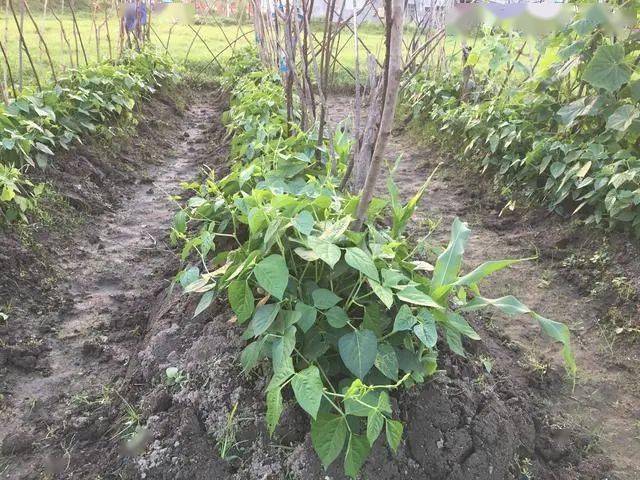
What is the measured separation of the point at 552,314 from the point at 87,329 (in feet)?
7.47

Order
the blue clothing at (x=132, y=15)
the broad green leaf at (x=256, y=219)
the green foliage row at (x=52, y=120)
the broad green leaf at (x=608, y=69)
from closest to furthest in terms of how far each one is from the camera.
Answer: the broad green leaf at (x=256, y=219) → the green foliage row at (x=52, y=120) → the broad green leaf at (x=608, y=69) → the blue clothing at (x=132, y=15)

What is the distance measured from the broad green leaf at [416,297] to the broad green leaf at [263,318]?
38 centimetres

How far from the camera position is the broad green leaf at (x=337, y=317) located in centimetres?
149

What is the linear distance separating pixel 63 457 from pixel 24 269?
1.21 meters

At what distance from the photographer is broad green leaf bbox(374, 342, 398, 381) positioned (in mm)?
1430

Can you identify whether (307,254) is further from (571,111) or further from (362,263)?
(571,111)

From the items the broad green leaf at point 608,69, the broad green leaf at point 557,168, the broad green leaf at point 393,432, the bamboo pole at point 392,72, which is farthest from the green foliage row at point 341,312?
the broad green leaf at point 608,69

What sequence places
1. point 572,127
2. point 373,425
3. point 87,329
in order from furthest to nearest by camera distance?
point 572,127
point 87,329
point 373,425

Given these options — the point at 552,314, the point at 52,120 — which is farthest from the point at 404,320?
the point at 52,120

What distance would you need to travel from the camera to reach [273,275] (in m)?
1.47

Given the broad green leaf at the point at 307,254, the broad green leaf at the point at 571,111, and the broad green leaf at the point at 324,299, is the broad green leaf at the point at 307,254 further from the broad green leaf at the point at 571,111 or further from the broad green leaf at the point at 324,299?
the broad green leaf at the point at 571,111

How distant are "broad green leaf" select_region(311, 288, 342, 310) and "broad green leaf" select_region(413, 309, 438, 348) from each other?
248mm

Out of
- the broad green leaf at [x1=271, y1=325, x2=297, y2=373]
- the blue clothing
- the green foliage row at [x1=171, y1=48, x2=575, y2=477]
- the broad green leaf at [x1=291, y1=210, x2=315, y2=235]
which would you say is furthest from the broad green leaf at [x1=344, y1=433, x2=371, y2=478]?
the blue clothing

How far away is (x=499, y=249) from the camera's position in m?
3.21
